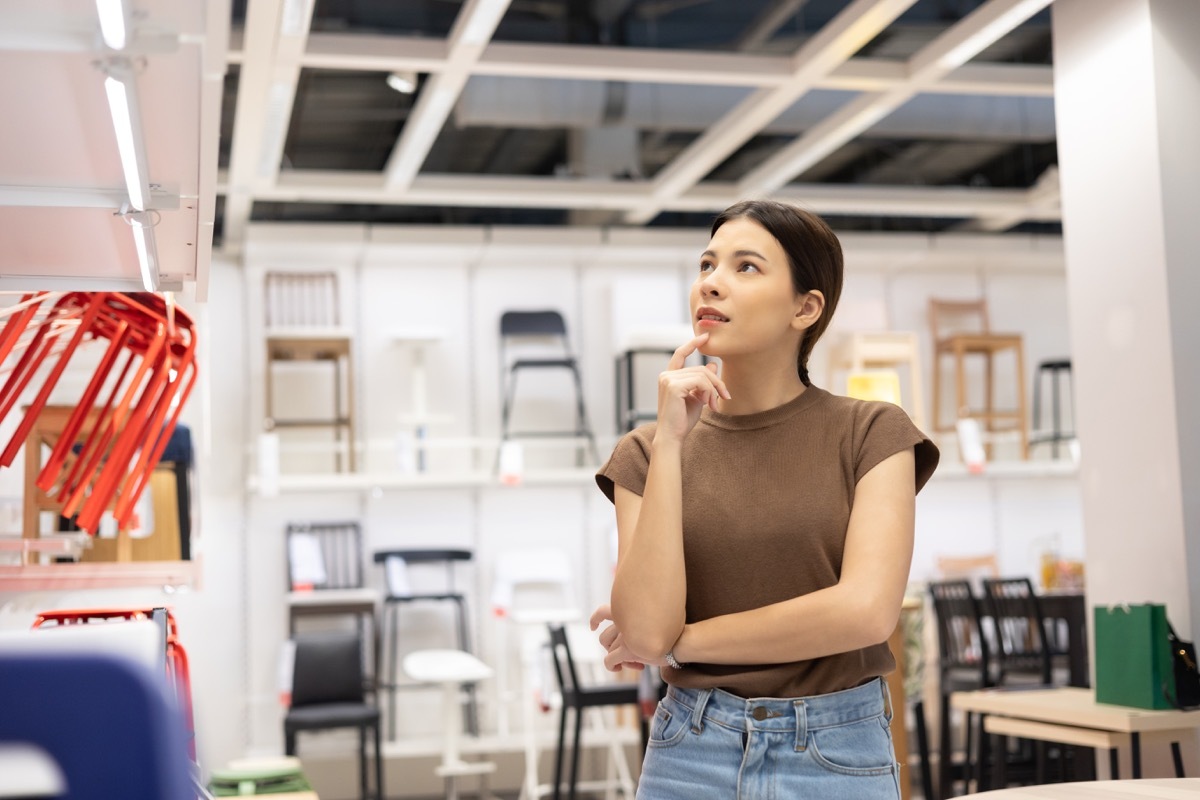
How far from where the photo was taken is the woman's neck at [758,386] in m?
1.41

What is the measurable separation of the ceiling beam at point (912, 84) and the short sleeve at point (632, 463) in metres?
3.40

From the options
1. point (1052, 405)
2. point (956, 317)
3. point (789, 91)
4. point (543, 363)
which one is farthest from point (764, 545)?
point (1052, 405)

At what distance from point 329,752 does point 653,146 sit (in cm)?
A: 416

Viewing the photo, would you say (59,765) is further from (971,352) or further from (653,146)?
(971,352)

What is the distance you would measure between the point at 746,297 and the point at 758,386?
0.10 metres

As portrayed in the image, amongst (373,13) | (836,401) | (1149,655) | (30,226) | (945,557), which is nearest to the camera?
(836,401)

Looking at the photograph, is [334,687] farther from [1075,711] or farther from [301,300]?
[1075,711]

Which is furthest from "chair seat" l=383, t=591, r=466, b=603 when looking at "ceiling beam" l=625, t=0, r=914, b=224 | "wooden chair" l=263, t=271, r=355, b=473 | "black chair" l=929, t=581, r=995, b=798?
"black chair" l=929, t=581, r=995, b=798

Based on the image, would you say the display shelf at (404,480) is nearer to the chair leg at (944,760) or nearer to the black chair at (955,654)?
the black chair at (955,654)

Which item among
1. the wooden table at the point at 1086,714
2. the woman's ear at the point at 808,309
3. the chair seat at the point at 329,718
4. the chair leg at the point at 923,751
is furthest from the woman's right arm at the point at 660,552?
the chair seat at the point at 329,718

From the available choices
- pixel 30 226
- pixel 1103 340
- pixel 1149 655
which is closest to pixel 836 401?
pixel 30 226

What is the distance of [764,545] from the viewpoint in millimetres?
1326

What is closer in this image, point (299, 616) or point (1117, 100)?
point (1117, 100)

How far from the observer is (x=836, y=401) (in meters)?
1.41
